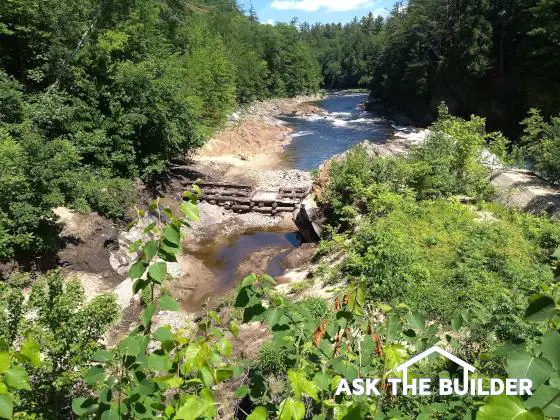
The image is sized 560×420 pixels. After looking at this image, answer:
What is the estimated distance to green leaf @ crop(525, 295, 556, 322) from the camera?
5.19 ft

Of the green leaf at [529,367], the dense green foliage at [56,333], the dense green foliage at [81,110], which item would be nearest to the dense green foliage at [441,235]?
the green leaf at [529,367]

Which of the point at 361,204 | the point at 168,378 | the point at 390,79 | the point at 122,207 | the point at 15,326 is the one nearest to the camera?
the point at 168,378

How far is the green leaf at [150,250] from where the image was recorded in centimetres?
199

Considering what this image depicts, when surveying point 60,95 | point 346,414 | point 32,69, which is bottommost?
point 346,414

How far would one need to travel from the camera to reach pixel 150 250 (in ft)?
6.57

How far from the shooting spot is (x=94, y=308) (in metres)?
6.75

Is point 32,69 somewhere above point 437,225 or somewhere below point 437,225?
above

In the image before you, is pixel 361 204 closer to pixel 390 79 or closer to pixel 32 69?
pixel 32 69

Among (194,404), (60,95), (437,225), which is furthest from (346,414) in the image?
(60,95)

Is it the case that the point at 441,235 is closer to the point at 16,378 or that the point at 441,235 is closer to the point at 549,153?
the point at 549,153

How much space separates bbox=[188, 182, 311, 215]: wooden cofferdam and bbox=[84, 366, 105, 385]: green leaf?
20.3 metres

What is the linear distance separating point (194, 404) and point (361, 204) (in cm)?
1313

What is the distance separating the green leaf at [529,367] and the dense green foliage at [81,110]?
1326 centimetres

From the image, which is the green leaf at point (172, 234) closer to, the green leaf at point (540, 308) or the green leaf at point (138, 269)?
the green leaf at point (138, 269)
